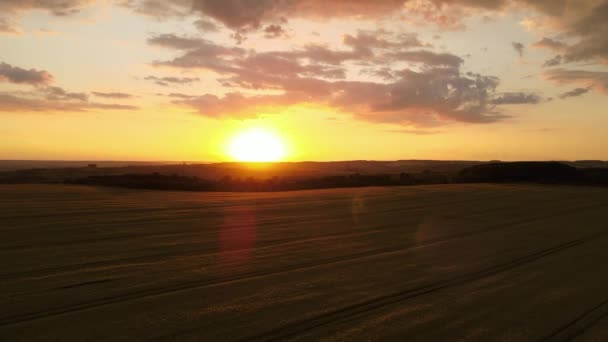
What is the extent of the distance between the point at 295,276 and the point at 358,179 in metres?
18.8

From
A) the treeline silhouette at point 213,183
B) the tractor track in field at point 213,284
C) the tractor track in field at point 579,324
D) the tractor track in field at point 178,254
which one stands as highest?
the treeline silhouette at point 213,183

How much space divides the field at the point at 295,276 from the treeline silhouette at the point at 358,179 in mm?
7686

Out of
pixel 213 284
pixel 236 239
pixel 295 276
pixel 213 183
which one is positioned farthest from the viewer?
pixel 213 183

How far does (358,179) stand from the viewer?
79.7ft

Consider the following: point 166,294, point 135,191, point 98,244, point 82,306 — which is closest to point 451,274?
point 166,294

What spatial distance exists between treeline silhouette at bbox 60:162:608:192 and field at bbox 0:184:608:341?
7.69 metres

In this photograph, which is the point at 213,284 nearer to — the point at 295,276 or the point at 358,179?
the point at 295,276

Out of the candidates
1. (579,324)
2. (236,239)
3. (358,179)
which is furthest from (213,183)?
(579,324)

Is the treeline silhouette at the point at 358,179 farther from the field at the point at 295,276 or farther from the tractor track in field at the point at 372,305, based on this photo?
the tractor track in field at the point at 372,305

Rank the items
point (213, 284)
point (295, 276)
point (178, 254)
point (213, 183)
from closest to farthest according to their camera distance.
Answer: point (213, 284)
point (295, 276)
point (178, 254)
point (213, 183)

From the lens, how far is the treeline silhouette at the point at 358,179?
62.7 ft

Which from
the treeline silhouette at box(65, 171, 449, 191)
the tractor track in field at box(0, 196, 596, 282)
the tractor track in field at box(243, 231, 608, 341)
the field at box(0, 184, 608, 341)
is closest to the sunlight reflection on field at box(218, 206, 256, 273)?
the field at box(0, 184, 608, 341)

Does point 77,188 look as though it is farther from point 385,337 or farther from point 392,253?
point 385,337

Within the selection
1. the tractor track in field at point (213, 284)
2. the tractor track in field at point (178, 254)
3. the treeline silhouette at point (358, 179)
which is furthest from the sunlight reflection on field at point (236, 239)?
the treeline silhouette at point (358, 179)
